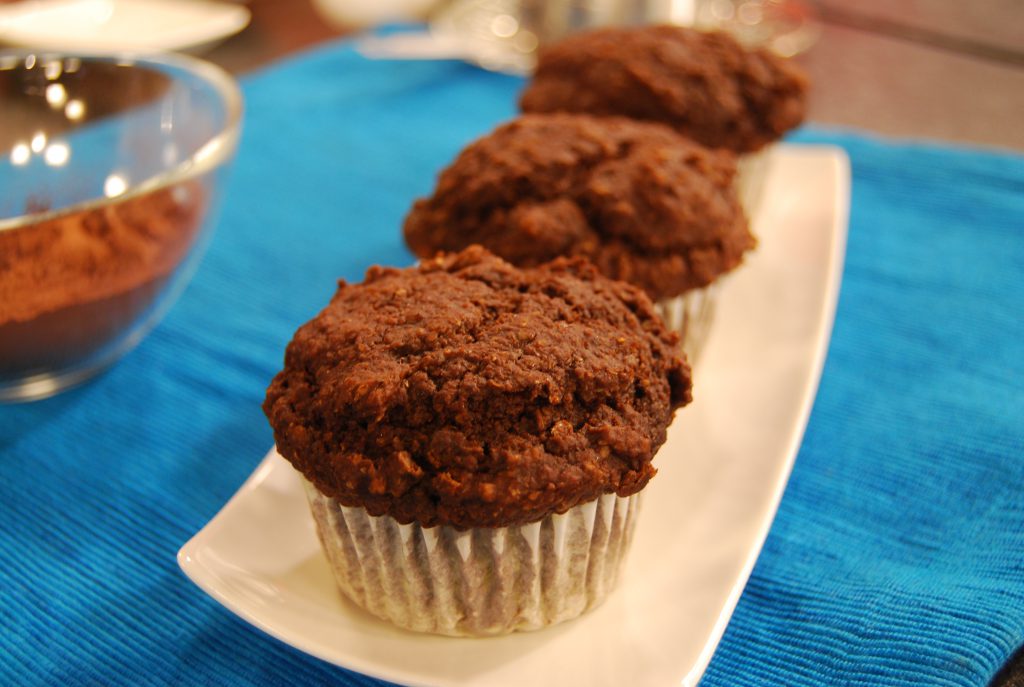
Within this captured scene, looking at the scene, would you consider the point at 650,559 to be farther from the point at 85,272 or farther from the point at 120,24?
the point at 120,24

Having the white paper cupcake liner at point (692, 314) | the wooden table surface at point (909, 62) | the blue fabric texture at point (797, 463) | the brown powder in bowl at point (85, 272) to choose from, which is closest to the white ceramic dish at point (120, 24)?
the wooden table surface at point (909, 62)

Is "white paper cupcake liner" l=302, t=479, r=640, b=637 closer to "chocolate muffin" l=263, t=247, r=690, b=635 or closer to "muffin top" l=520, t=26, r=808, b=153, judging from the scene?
"chocolate muffin" l=263, t=247, r=690, b=635

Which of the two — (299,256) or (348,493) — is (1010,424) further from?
(299,256)

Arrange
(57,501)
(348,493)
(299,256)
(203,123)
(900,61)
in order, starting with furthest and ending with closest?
(900,61), (299,256), (203,123), (57,501), (348,493)

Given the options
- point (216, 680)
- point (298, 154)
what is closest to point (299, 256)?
point (298, 154)

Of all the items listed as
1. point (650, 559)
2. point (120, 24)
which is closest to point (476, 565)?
point (650, 559)

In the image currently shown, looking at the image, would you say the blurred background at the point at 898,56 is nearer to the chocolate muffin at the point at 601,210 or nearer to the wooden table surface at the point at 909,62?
the wooden table surface at the point at 909,62
